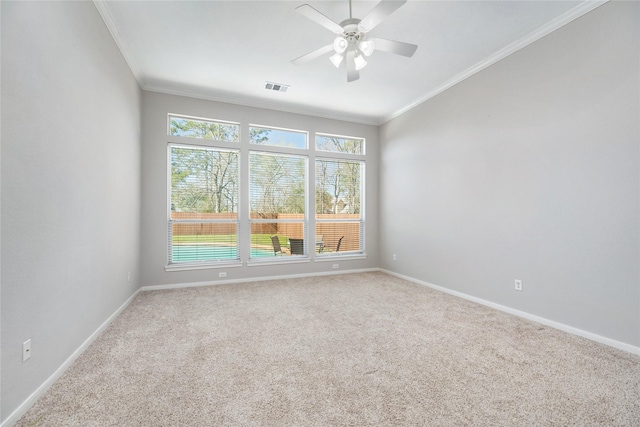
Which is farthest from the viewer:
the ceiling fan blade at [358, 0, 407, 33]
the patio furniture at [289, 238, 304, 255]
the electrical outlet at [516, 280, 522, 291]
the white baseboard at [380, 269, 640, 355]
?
the patio furniture at [289, 238, 304, 255]

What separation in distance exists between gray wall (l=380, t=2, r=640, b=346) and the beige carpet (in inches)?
16.9

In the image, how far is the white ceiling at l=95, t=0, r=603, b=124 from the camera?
8.17 feet

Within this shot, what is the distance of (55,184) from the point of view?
180 cm

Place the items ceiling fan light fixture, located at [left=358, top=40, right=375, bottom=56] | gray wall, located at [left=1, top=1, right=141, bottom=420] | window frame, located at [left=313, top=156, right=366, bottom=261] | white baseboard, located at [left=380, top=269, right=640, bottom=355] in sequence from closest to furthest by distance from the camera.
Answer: gray wall, located at [left=1, top=1, right=141, bottom=420] < white baseboard, located at [left=380, top=269, right=640, bottom=355] < ceiling fan light fixture, located at [left=358, top=40, right=375, bottom=56] < window frame, located at [left=313, top=156, right=366, bottom=261]

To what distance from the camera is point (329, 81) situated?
12.6ft

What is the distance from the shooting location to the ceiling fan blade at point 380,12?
1.91 metres

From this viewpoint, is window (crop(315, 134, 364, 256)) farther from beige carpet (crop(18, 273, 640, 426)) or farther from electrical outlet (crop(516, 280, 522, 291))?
electrical outlet (crop(516, 280, 522, 291))

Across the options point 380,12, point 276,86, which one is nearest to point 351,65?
point 380,12

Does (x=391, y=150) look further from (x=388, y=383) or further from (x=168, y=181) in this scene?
(x=388, y=383)


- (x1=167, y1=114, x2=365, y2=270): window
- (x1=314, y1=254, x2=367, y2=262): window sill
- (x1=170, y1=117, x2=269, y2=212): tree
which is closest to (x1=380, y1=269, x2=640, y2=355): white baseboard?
(x1=314, y1=254, x2=367, y2=262): window sill

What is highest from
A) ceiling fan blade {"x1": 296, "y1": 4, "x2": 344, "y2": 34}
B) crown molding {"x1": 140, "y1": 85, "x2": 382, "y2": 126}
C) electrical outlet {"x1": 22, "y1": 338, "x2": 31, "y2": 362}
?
crown molding {"x1": 140, "y1": 85, "x2": 382, "y2": 126}

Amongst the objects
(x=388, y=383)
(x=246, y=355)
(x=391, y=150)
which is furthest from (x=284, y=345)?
(x=391, y=150)

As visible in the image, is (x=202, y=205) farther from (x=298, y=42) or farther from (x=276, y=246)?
(x=298, y=42)

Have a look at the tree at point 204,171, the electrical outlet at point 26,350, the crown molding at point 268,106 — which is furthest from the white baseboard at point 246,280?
the crown molding at point 268,106
